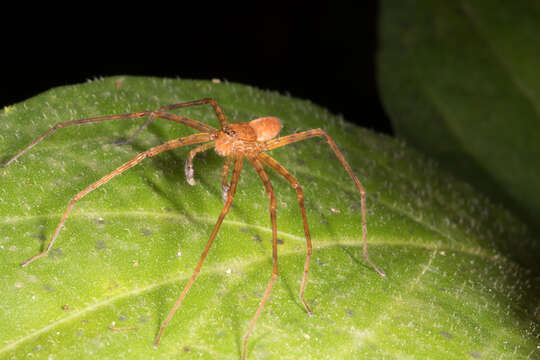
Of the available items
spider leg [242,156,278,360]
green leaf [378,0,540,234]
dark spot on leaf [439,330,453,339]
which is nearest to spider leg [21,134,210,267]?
spider leg [242,156,278,360]

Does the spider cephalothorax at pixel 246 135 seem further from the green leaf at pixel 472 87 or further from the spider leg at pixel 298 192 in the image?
the green leaf at pixel 472 87

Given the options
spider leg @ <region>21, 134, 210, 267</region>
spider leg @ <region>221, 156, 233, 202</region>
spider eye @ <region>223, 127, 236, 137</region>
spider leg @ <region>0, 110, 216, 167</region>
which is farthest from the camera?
spider eye @ <region>223, 127, 236, 137</region>

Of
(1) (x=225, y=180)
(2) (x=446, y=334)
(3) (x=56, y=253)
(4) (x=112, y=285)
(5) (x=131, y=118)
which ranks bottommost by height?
(2) (x=446, y=334)

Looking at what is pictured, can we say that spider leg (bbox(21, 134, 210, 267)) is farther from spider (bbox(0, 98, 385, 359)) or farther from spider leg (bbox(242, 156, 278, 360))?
spider leg (bbox(242, 156, 278, 360))

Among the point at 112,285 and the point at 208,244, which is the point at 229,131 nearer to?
the point at 208,244

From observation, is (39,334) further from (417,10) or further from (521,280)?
(417,10)

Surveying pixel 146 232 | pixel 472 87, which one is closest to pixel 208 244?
pixel 146 232

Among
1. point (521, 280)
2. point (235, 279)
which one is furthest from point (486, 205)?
point (235, 279)
